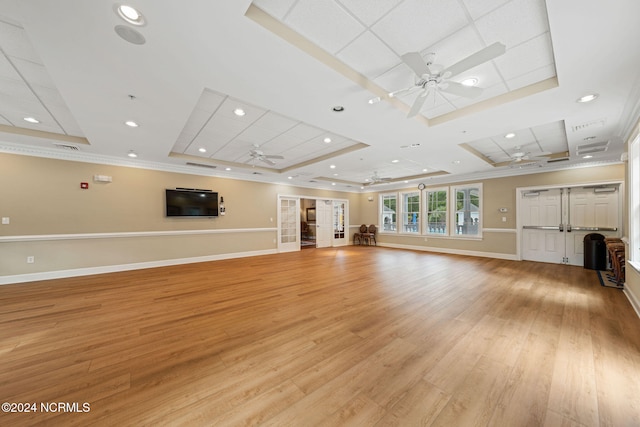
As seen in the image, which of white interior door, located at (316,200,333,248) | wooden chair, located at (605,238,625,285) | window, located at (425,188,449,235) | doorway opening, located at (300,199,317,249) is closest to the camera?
wooden chair, located at (605,238,625,285)

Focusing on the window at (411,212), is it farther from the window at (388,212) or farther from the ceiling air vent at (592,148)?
the ceiling air vent at (592,148)

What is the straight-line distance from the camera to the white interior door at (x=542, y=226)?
6.12 metres

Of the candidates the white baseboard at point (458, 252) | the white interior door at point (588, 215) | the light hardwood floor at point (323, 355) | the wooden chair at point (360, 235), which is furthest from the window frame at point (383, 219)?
the light hardwood floor at point (323, 355)

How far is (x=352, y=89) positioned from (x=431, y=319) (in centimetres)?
293

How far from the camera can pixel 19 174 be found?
4.45 meters

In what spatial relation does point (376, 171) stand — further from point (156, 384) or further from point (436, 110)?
point (156, 384)

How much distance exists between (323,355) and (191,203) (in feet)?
19.3

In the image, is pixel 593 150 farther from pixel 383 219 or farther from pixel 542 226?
pixel 383 219

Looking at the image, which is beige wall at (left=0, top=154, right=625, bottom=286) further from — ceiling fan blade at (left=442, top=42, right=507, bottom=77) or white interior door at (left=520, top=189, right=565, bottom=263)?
ceiling fan blade at (left=442, top=42, right=507, bottom=77)

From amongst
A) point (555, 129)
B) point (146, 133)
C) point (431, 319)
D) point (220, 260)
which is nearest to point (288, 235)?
point (220, 260)

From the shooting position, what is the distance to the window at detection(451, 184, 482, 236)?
296 inches

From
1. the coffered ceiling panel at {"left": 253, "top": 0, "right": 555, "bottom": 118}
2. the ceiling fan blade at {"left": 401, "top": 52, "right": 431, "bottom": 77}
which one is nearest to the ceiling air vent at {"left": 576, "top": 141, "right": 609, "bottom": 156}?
the coffered ceiling panel at {"left": 253, "top": 0, "right": 555, "bottom": 118}

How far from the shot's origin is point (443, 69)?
2.17 meters

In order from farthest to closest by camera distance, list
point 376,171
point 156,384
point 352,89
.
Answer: point 376,171, point 352,89, point 156,384
